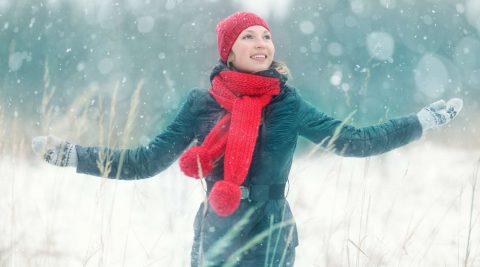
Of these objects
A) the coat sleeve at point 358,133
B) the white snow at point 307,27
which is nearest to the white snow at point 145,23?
the white snow at point 307,27

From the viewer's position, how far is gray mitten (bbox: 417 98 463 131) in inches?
78.4

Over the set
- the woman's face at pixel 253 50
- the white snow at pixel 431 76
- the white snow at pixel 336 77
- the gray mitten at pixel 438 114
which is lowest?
the gray mitten at pixel 438 114

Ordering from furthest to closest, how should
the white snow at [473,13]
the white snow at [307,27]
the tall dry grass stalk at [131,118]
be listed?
1. the white snow at [307,27]
2. the white snow at [473,13]
3. the tall dry grass stalk at [131,118]

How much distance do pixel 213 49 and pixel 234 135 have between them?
432 inches

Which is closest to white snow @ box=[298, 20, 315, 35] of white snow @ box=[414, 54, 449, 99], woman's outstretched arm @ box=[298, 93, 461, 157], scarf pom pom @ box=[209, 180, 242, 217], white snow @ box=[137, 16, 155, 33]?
white snow @ box=[414, 54, 449, 99]

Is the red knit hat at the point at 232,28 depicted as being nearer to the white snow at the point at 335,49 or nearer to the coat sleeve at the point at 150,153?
the coat sleeve at the point at 150,153

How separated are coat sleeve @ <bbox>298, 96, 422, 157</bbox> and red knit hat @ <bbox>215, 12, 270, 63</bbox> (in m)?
0.34

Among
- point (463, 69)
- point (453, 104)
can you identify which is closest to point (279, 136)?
point (453, 104)

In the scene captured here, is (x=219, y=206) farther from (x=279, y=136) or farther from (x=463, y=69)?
(x=463, y=69)

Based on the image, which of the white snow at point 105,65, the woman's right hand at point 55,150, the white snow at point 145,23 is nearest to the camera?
the woman's right hand at point 55,150

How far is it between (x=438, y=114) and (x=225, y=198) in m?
0.84

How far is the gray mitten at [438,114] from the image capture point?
199 cm

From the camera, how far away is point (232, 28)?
2.08m

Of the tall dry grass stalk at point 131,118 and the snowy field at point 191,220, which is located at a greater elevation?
the tall dry grass stalk at point 131,118
